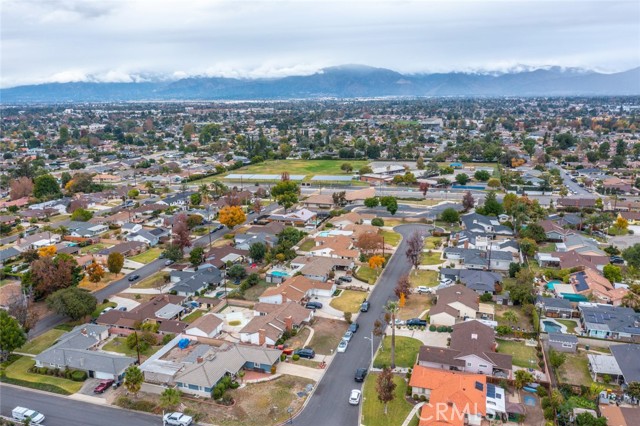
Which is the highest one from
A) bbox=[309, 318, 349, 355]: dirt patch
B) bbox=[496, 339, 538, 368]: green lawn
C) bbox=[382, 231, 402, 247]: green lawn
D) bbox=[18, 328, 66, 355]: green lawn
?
bbox=[382, 231, 402, 247]: green lawn

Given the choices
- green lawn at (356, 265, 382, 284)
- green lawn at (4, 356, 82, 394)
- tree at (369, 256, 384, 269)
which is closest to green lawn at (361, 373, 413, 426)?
green lawn at (356, 265, 382, 284)

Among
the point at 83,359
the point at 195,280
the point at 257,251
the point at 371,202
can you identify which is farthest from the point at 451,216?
the point at 83,359

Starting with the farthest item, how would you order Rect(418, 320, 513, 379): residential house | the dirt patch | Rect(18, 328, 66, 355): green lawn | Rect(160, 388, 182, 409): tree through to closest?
Rect(18, 328, 66, 355): green lawn < the dirt patch < Rect(418, 320, 513, 379): residential house < Rect(160, 388, 182, 409): tree

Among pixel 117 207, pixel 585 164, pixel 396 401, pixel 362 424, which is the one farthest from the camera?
pixel 585 164

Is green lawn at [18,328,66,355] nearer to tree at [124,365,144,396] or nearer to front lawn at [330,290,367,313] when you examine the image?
tree at [124,365,144,396]

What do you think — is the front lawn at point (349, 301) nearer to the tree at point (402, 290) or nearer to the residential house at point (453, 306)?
the tree at point (402, 290)

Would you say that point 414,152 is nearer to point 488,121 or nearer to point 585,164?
point 585,164

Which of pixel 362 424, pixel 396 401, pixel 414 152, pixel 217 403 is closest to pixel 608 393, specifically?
pixel 396 401

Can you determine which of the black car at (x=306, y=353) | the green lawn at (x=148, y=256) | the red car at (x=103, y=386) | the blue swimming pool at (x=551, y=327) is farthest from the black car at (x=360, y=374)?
the green lawn at (x=148, y=256)
